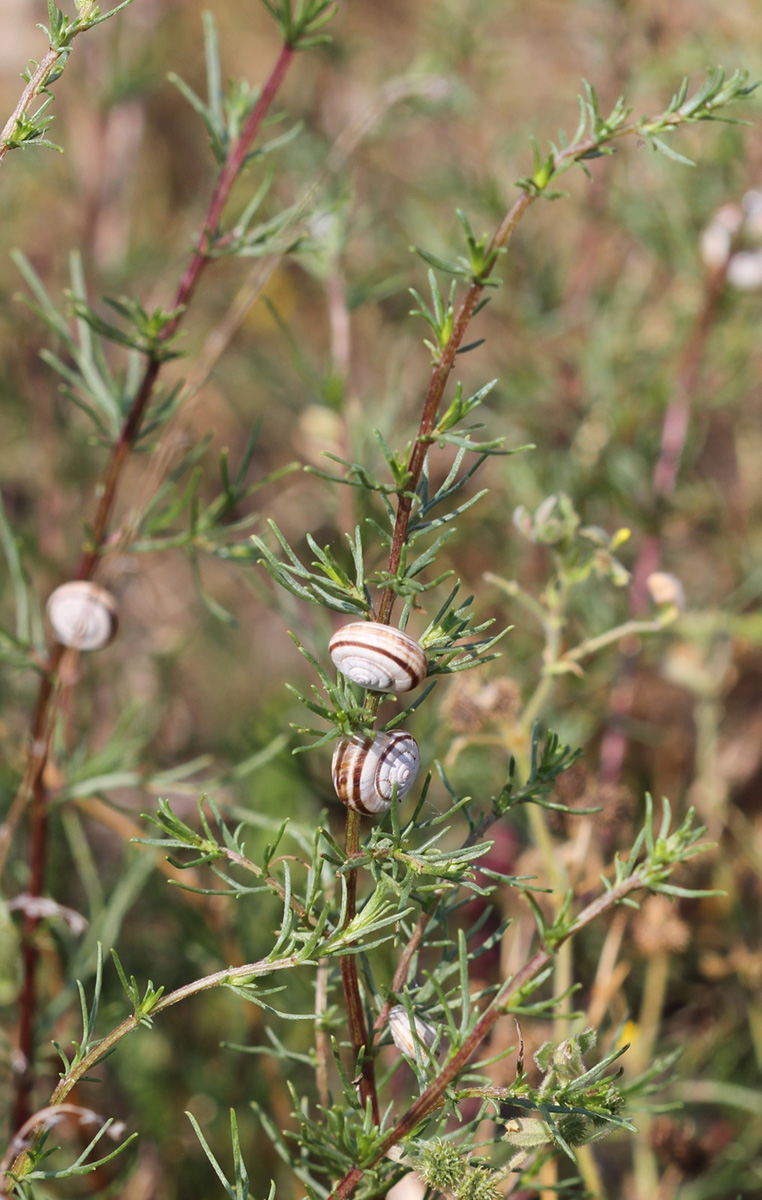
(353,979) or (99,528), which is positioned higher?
(99,528)

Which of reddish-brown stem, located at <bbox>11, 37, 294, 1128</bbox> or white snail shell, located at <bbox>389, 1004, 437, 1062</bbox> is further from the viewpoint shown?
reddish-brown stem, located at <bbox>11, 37, 294, 1128</bbox>

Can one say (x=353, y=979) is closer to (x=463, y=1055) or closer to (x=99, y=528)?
(x=463, y=1055)

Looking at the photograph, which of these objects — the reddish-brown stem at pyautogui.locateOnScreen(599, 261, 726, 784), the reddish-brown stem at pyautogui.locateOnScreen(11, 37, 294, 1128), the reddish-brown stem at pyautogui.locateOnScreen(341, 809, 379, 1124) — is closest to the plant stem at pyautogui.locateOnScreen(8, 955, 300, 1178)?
the reddish-brown stem at pyautogui.locateOnScreen(341, 809, 379, 1124)

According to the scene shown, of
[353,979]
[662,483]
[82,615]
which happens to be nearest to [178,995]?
[353,979]

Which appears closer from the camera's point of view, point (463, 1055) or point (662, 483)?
point (463, 1055)

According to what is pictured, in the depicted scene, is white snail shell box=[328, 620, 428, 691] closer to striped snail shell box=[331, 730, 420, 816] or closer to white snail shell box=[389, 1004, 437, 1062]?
striped snail shell box=[331, 730, 420, 816]

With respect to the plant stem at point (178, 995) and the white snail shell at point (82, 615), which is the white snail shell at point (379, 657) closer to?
the plant stem at point (178, 995)
